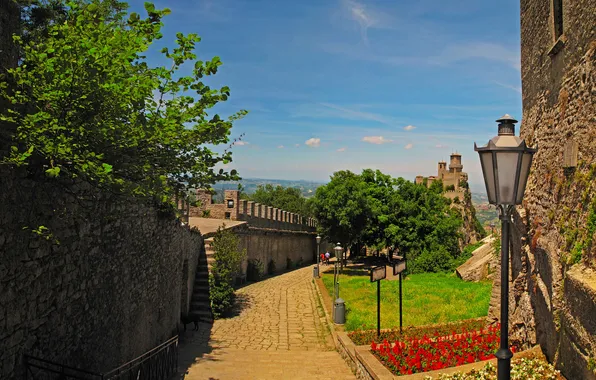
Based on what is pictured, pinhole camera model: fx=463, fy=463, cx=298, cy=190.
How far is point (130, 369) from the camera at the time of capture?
6.73 m

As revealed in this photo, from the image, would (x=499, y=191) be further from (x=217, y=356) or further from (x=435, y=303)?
(x=435, y=303)

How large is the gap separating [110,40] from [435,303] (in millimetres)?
13313

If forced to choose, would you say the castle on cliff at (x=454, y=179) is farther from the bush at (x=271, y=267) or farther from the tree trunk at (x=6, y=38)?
the tree trunk at (x=6, y=38)

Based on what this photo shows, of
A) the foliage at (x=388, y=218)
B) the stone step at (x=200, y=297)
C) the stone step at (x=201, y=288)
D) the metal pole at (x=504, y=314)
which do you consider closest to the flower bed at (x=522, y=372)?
the metal pole at (x=504, y=314)

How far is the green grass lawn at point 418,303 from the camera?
42.4 feet

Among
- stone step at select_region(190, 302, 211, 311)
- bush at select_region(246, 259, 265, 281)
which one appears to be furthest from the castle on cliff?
stone step at select_region(190, 302, 211, 311)

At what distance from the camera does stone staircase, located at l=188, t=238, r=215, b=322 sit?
15.8 meters

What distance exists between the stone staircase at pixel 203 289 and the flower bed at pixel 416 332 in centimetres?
587

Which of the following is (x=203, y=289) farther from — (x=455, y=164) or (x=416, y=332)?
(x=455, y=164)

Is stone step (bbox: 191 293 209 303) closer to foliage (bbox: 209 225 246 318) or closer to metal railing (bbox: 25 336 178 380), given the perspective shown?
foliage (bbox: 209 225 246 318)

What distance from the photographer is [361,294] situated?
1802 centimetres

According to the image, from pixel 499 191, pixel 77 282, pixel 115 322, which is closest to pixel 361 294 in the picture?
pixel 115 322

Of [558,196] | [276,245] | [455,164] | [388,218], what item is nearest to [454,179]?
[455,164]

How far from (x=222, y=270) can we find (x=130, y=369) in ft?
33.9
